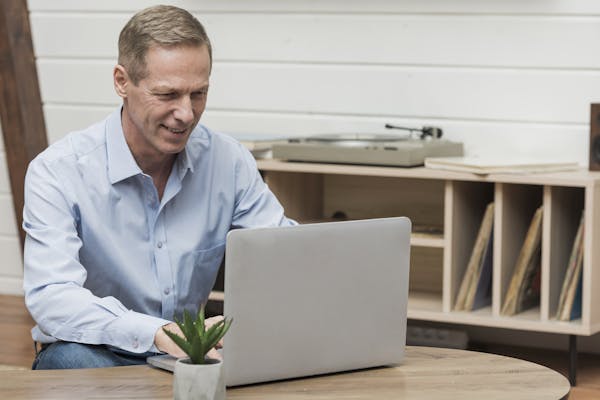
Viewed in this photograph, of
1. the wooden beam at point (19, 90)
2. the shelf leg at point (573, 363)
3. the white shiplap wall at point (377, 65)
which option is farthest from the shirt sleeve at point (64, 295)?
the wooden beam at point (19, 90)

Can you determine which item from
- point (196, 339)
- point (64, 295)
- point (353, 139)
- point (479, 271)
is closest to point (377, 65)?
point (353, 139)

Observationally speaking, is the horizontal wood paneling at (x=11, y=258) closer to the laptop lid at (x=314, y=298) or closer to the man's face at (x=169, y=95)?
the man's face at (x=169, y=95)

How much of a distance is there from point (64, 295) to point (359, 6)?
181cm

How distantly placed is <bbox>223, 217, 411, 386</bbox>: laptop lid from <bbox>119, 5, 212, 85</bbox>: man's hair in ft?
1.75

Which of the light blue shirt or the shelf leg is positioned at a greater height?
the light blue shirt

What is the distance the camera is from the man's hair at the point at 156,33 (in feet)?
6.09

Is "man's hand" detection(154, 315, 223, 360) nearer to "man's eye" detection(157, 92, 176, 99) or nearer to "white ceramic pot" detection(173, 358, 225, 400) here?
"white ceramic pot" detection(173, 358, 225, 400)

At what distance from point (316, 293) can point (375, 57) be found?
1.89 meters

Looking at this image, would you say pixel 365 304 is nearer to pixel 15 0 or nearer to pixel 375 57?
pixel 375 57

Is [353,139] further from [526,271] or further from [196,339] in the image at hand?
[196,339]

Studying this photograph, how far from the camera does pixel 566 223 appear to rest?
2.92 metres

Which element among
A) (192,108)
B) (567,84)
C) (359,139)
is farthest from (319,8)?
(192,108)

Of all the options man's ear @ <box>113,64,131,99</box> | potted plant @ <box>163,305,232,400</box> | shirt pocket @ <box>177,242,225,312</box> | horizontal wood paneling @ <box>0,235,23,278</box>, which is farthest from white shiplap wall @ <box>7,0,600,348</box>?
potted plant @ <box>163,305,232,400</box>

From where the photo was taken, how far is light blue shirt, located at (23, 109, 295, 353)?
6.02ft
